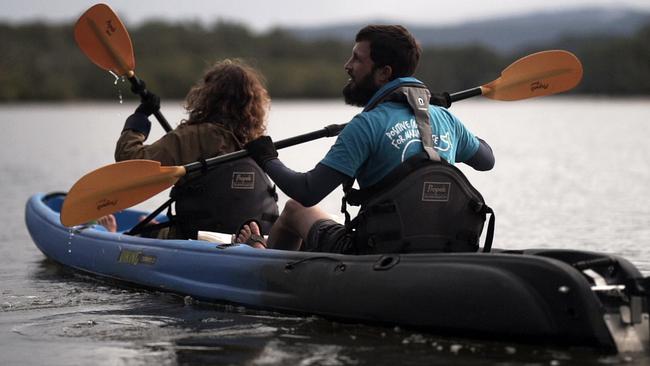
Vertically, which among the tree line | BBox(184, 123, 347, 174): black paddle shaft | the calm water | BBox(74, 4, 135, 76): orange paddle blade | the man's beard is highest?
the tree line

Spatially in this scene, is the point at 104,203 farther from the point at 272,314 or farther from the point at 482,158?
the point at 482,158

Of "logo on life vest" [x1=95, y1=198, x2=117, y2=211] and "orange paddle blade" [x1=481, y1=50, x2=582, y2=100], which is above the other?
"orange paddle blade" [x1=481, y1=50, x2=582, y2=100]

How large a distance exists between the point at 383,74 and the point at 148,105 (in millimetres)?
2271

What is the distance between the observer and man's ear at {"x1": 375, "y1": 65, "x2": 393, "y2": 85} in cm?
553

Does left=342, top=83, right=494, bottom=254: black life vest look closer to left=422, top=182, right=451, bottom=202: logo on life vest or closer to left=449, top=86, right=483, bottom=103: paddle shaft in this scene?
left=422, top=182, right=451, bottom=202: logo on life vest

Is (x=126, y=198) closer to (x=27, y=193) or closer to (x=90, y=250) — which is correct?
(x=90, y=250)

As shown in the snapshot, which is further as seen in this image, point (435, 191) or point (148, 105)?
point (148, 105)

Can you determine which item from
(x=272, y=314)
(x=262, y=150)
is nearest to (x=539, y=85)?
(x=262, y=150)

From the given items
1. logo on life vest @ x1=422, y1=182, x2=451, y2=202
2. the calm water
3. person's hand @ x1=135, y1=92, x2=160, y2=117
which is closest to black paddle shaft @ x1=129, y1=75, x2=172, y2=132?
person's hand @ x1=135, y1=92, x2=160, y2=117

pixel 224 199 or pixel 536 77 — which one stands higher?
pixel 536 77

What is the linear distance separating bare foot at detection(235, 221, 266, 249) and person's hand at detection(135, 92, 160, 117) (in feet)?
3.83

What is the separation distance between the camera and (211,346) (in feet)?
17.5

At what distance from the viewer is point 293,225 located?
6102 millimetres

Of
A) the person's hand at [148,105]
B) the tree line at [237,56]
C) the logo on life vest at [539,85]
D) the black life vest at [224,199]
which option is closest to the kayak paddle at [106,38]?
the person's hand at [148,105]
